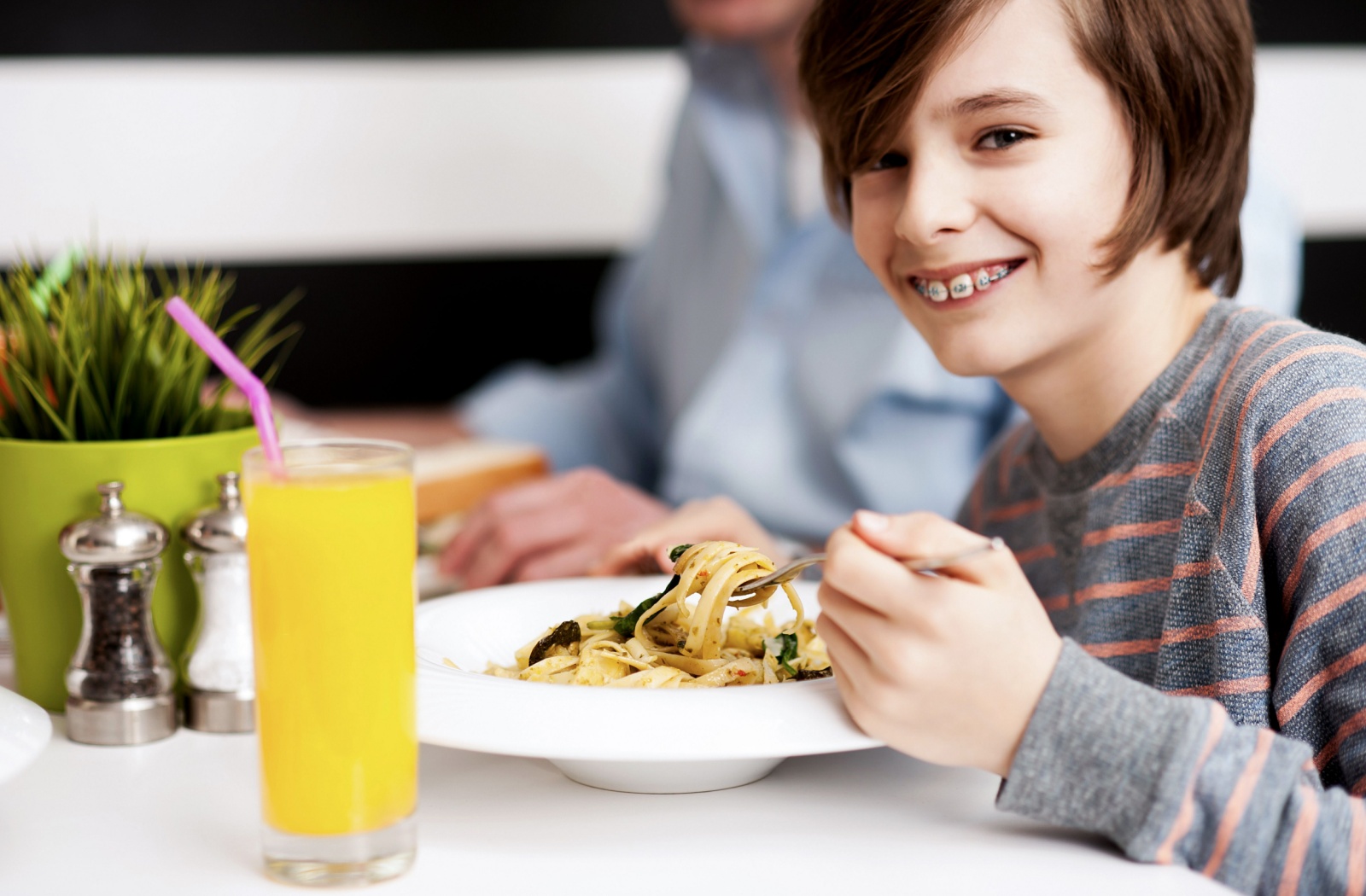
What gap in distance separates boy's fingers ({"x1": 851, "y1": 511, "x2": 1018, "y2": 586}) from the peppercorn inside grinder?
0.49 metres

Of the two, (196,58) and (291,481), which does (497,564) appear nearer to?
(291,481)

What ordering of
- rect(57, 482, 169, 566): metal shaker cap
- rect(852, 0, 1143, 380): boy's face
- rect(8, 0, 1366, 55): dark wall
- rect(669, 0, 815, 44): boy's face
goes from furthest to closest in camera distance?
rect(8, 0, 1366, 55): dark wall < rect(669, 0, 815, 44): boy's face < rect(852, 0, 1143, 380): boy's face < rect(57, 482, 169, 566): metal shaker cap

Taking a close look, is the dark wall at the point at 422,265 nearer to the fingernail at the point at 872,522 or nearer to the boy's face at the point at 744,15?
the boy's face at the point at 744,15

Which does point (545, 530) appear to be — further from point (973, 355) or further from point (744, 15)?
point (744, 15)

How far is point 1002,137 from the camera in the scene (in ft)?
3.18

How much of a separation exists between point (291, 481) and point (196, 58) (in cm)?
243

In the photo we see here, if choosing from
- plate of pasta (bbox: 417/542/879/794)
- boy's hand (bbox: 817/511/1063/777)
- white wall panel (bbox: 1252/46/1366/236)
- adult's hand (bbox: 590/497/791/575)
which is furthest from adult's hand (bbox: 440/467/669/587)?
white wall panel (bbox: 1252/46/1366/236)

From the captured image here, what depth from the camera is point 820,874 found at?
0.66m

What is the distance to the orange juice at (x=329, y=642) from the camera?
608 mm

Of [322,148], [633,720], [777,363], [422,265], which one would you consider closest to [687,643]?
[633,720]

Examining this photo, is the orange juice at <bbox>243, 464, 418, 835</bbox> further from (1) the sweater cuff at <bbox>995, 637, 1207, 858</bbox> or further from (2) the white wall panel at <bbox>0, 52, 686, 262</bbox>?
(2) the white wall panel at <bbox>0, 52, 686, 262</bbox>

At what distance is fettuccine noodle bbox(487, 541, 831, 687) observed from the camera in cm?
80

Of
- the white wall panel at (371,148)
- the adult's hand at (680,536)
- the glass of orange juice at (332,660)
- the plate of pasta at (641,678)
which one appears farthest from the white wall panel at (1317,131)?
the glass of orange juice at (332,660)

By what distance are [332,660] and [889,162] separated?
2.14ft
